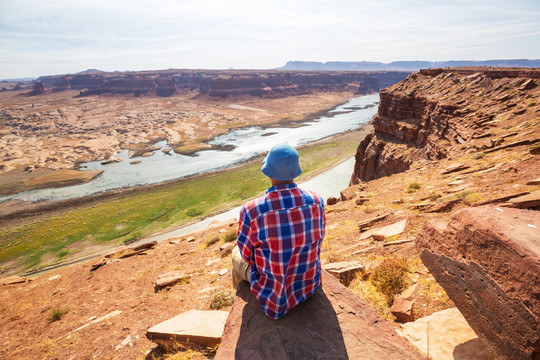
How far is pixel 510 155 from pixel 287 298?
12140 millimetres

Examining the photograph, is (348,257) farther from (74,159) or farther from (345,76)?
(345,76)

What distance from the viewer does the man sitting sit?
274 cm

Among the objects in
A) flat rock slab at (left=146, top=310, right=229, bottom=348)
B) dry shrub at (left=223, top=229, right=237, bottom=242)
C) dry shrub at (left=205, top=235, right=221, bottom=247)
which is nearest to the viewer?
flat rock slab at (left=146, top=310, right=229, bottom=348)

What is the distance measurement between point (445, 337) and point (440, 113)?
20.7 metres

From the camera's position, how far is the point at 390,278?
4.39 metres

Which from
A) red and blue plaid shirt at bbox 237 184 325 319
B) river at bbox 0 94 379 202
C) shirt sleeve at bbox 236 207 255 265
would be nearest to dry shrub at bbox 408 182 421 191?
red and blue plaid shirt at bbox 237 184 325 319

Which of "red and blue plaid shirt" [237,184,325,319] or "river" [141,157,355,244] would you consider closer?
"red and blue plaid shirt" [237,184,325,319]

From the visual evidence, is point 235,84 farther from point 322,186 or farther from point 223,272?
point 223,272

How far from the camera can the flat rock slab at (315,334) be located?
2.47 metres

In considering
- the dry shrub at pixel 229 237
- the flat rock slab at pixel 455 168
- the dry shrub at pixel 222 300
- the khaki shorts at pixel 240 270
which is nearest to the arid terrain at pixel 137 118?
the dry shrub at pixel 229 237

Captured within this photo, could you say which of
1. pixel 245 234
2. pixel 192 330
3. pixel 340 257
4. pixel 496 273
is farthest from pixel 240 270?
pixel 340 257

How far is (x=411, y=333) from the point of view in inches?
126

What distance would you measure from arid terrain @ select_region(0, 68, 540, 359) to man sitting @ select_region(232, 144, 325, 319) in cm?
176

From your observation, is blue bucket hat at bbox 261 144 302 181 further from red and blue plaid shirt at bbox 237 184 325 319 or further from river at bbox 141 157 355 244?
river at bbox 141 157 355 244
